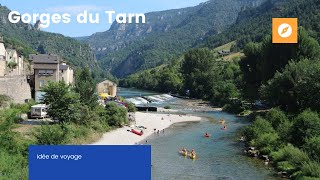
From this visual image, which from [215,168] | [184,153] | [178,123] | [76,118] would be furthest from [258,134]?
[178,123]

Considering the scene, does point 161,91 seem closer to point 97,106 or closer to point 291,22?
point 291,22

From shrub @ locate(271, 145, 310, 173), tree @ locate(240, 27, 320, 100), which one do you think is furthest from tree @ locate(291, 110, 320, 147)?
tree @ locate(240, 27, 320, 100)

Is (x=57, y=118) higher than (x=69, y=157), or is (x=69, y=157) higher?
(x=69, y=157)

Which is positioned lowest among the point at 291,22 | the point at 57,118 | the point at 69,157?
the point at 57,118

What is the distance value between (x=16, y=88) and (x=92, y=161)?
51814 mm

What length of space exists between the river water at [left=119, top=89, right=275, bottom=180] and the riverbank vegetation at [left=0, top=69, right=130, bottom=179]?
22.0 feet

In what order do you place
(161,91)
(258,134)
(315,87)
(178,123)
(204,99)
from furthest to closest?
(161,91) < (204,99) < (178,123) < (315,87) < (258,134)

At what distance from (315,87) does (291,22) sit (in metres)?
34.6

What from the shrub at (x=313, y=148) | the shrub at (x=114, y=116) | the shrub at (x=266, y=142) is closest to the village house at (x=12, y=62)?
the shrub at (x=114, y=116)

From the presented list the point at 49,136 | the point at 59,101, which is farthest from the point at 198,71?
the point at 49,136

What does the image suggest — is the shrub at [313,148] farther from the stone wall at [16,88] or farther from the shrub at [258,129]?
the stone wall at [16,88]

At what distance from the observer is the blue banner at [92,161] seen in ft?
21.7

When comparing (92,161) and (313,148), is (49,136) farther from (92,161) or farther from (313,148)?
(92,161)

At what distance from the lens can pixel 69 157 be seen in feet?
21.5
